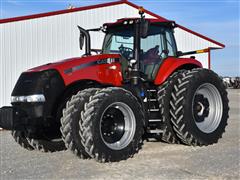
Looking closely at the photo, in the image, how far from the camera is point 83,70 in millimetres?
6301

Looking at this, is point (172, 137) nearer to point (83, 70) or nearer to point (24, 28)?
point (83, 70)

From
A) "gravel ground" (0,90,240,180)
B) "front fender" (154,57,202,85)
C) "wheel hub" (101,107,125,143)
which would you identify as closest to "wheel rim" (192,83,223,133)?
"gravel ground" (0,90,240,180)

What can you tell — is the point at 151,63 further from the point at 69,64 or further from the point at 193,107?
the point at 69,64

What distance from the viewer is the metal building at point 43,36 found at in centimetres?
1257

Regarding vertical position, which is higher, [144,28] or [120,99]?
[144,28]

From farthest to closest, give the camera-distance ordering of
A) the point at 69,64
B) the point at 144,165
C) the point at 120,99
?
the point at 69,64, the point at 120,99, the point at 144,165

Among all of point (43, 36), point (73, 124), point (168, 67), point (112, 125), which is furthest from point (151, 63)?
point (43, 36)

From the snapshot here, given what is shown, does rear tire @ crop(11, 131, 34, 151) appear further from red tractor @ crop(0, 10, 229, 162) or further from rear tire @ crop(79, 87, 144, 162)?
rear tire @ crop(79, 87, 144, 162)

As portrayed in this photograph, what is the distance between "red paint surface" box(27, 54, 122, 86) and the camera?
6168mm

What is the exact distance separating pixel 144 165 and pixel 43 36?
8775 mm

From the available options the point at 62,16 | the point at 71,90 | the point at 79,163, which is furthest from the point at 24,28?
the point at 79,163

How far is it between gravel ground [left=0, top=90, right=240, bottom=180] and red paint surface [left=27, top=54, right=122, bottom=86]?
4.23 ft

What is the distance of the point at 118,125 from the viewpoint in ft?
20.2

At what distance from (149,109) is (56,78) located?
1.77 meters
